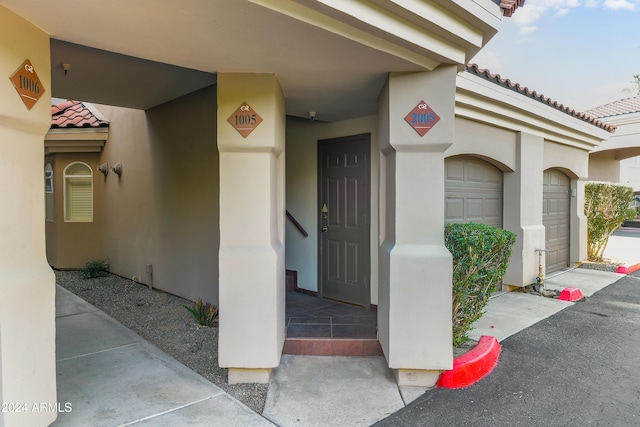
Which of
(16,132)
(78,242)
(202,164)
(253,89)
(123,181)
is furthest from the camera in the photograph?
(78,242)

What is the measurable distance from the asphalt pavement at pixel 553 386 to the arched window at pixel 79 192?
8.43 m

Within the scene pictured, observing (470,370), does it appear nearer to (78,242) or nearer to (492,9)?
(492,9)

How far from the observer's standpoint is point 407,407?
3184 millimetres

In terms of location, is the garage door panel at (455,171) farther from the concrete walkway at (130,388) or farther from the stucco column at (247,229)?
the concrete walkway at (130,388)

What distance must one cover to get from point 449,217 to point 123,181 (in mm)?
6121

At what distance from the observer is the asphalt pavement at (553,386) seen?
300 cm

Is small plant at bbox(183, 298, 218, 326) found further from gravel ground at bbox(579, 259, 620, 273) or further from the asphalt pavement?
gravel ground at bbox(579, 259, 620, 273)

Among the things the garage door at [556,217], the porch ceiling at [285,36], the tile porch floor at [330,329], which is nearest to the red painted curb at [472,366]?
the tile porch floor at [330,329]

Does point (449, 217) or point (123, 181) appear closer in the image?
point (449, 217)

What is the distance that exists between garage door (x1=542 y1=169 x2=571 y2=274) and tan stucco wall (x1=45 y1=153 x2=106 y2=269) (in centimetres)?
957

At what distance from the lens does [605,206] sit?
9.37 metres

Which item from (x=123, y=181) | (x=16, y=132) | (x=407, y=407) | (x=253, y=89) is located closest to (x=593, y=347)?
(x=407, y=407)

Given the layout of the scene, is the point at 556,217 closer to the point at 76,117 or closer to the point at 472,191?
the point at 472,191

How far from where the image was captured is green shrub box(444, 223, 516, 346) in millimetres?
3857
